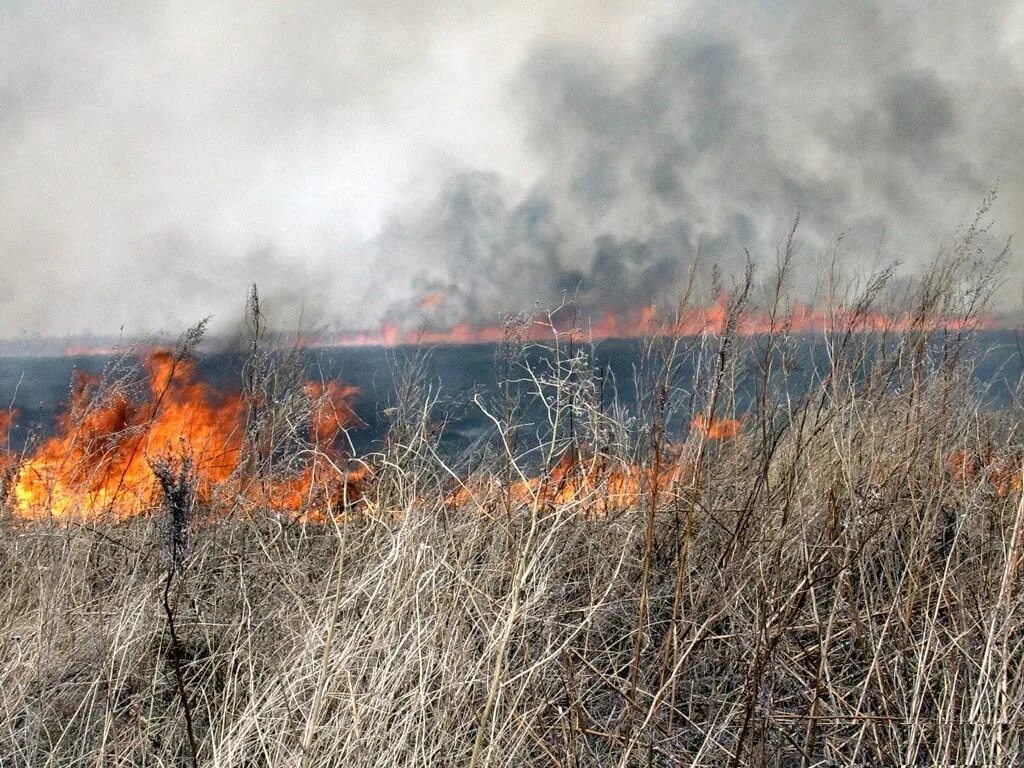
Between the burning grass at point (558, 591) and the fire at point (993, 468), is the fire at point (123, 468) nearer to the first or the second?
the burning grass at point (558, 591)

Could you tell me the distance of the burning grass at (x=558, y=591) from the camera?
1.84m

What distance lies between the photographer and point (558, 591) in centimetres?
281

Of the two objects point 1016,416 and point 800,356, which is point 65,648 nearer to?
point 800,356

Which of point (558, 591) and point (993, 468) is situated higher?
point (993, 468)

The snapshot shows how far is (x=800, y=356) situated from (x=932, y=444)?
893mm

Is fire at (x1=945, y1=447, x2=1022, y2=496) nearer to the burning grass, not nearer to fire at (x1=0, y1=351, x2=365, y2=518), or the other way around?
the burning grass

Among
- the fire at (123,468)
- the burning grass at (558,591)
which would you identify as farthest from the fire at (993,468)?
the fire at (123,468)

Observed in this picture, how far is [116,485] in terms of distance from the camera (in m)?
3.99

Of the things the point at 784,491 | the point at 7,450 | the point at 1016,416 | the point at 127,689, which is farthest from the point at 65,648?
the point at 1016,416

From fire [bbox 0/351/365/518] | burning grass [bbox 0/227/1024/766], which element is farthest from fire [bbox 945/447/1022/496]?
fire [bbox 0/351/365/518]

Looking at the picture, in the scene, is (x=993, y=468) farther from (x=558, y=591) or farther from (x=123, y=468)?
(x=123, y=468)

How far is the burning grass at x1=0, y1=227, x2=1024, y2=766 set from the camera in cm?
184

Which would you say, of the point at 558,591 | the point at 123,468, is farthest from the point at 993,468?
the point at 123,468

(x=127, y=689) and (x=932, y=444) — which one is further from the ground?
(x=932, y=444)
